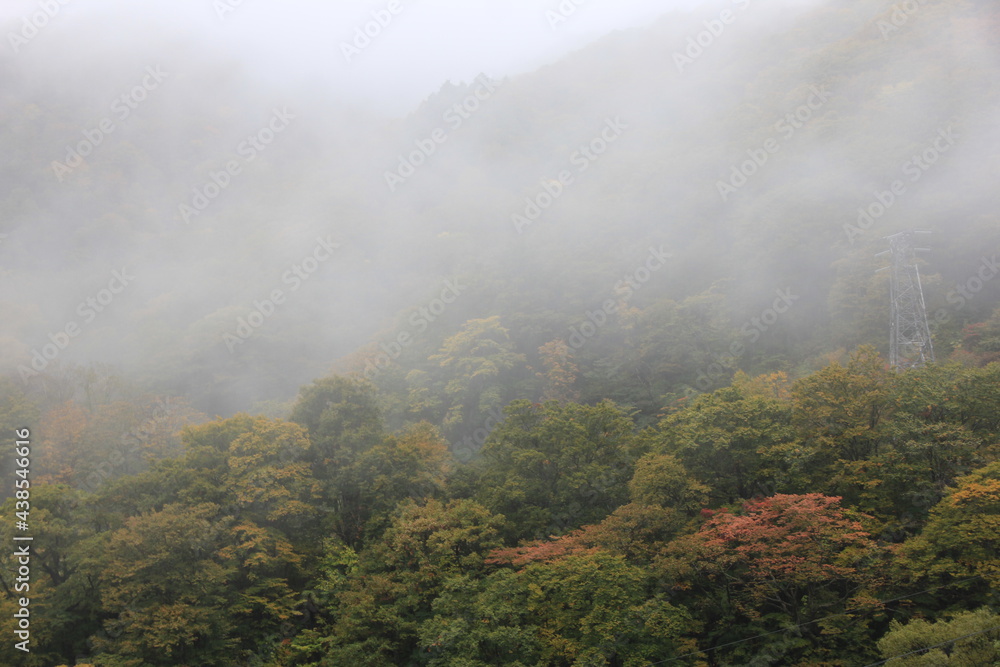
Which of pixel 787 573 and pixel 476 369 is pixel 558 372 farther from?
pixel 787 573

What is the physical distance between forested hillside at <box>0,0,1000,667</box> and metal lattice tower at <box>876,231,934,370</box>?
276 cm

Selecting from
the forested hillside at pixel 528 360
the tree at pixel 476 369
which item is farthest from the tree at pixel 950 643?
the tree at pixel 476 369

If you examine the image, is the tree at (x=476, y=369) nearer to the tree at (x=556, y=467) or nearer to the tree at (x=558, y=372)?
the tree at (x=558, y=372)

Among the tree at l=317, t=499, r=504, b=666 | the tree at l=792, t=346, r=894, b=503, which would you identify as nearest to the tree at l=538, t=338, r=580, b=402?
the tree at l=317, t=499, r=504, b=666

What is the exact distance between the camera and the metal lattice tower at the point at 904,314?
32.0 m

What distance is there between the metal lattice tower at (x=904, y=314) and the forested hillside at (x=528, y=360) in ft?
9.05

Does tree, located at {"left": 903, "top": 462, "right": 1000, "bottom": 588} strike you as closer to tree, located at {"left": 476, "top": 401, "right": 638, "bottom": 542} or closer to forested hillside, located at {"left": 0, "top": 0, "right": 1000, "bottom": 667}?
forested hillside, located at {"left": 0, "top": 0, "right": 1000, "bottom": 667}

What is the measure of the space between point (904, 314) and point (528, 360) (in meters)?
27.0

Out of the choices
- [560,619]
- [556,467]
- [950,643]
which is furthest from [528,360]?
[950,643]

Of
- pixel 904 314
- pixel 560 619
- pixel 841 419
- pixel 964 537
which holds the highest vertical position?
pixel 904 314

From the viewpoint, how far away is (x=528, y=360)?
53188 mm

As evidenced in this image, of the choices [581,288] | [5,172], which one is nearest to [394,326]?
[581,288]

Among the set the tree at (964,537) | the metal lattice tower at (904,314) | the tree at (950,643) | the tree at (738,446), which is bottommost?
the tree at (950,643)

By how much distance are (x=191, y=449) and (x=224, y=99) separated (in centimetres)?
10955
